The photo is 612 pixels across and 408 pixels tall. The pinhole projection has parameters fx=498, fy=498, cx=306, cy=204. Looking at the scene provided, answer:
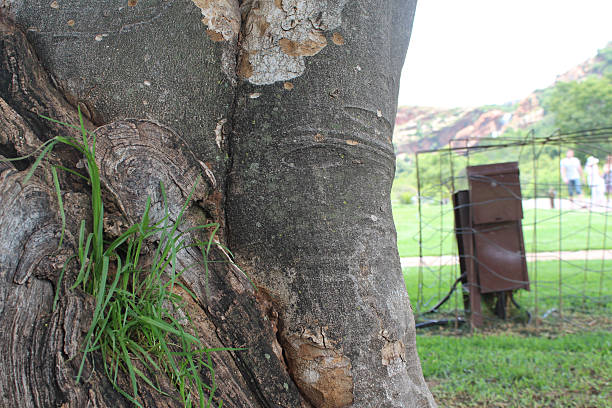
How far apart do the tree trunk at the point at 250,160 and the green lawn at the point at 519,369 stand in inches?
79.1

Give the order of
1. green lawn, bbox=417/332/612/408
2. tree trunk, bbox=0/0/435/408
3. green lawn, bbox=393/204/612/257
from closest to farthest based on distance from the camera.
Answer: tree trunk, bbox=0/0/435/408 < green lawn, bbox=417/332/612/408 < green lawn, bbox=393/204/612/257

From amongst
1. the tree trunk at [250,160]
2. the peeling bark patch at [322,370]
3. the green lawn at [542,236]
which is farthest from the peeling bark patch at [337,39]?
the green lawn at [542,236]

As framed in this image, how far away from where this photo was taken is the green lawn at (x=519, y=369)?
3180mm

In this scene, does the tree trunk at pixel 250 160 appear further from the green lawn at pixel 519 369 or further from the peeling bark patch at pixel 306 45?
the green lawn at pixel 519 369

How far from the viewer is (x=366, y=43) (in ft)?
5.37

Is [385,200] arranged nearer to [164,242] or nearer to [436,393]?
[164,242]

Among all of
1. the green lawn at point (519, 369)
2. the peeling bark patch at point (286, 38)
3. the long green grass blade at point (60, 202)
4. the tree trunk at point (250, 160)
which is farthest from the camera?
the green lawn at point (519, 369)

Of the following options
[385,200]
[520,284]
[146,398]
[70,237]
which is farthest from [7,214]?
[520,284]

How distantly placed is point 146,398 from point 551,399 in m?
2.85

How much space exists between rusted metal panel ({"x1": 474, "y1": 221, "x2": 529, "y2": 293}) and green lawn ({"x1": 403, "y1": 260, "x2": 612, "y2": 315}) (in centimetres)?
23

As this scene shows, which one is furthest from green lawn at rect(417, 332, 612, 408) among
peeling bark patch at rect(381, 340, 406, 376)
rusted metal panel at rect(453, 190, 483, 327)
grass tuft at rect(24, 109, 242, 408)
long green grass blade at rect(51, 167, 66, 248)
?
long green grass blade at rect(51, 167, 66, 248)

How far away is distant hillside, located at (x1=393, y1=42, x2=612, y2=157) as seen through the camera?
221 ft

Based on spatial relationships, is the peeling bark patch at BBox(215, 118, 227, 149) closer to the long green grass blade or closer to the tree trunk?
the tree trunk

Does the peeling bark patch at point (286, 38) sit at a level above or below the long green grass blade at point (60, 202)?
above
